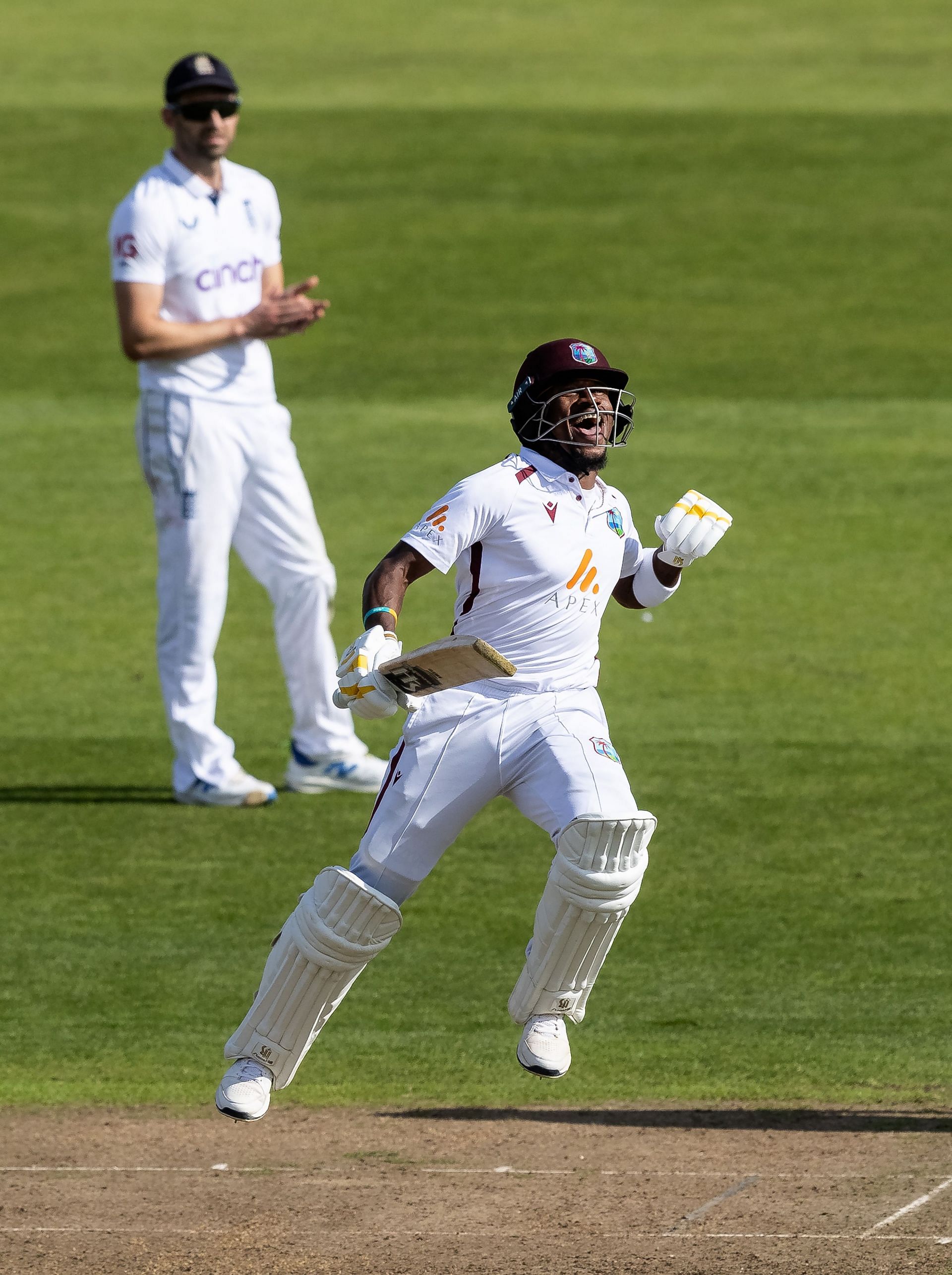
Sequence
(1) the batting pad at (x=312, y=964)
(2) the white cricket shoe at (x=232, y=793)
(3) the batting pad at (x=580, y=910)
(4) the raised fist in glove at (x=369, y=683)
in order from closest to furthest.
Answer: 1. (4) the raised fist in glove at (x=369, y=683)
2. (3) the batting pad at (x=580, y=910)
3. (1) the batting pad at (x=312, y=964)
4. (2) the white cricket shoe at (x=232, y=793)

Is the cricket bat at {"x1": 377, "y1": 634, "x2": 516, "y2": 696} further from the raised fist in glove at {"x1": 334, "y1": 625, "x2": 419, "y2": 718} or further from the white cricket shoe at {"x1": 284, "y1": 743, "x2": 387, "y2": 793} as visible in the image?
the white cricket shoe at {"x1": 284, "y1": 743, "x2": 387, "y2": 793}

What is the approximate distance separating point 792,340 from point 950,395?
85.4 inches

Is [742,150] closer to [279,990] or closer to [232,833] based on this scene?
[232,833]

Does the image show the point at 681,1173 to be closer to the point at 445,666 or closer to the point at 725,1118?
the point at 725,1118

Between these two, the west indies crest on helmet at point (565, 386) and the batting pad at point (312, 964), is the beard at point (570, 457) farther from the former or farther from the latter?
the batting pad at point (312, 964)

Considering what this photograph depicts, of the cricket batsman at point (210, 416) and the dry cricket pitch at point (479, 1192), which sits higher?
the cricket batsman at point (210, 416)

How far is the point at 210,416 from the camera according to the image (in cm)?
997

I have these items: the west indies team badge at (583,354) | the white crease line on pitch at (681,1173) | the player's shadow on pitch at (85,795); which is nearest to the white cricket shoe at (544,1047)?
the white crease line on pitch at (681,1173)

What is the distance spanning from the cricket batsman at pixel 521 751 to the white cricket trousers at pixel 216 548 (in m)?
3.69

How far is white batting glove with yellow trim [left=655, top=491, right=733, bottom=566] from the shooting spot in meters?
6.62

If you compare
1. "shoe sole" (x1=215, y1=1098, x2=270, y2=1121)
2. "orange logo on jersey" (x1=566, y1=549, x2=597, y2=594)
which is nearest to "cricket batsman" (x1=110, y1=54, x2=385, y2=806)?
"orange logo on jersey" (x1=566, y1=549, x2=597, y2=594)

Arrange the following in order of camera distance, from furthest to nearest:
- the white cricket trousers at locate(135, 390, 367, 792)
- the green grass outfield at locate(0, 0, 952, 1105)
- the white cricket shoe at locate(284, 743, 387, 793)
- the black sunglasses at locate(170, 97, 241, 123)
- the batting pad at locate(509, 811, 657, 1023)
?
1. the white cricket shoe at locate(284, 743, 387, 793)
2. the white cricket trousers at locate(135, 390, 367, 792)
3. the black sunglasses at locate(170, 97, 241, 123)
4. the green grass outfield at locate(0, 0, 952, 1105)
5. the batting pad at locate(509, 811, 657, 1023)

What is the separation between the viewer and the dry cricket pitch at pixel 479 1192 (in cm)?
607

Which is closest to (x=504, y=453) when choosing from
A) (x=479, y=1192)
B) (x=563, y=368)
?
(x=563, y=368)
